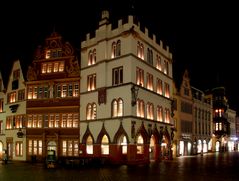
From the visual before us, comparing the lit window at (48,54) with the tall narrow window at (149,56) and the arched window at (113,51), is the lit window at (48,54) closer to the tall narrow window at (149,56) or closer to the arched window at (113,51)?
the arched window at (113,51)

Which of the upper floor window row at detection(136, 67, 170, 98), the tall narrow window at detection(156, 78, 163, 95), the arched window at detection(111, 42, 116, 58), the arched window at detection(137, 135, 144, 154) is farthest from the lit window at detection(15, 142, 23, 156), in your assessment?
the tall narrow window at detection(156, 78, 163, 95)

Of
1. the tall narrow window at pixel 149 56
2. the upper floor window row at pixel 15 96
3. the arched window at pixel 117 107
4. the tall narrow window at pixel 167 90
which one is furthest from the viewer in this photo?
the upper floor window row at pixel 15 96

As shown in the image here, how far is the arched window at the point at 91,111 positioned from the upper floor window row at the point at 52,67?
861cm

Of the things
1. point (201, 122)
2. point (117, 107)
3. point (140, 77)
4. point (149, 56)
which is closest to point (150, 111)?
point (140, 77)

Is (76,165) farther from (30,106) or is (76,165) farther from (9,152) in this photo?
(9,152)

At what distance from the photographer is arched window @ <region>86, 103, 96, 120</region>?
56.4 metres

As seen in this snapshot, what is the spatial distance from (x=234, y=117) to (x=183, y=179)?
110m

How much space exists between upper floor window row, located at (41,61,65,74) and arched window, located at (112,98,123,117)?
43.5ft

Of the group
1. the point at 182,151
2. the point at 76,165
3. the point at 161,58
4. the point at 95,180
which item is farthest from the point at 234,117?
the point at 95,180

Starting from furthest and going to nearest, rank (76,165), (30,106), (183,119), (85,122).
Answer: (183,119) → (30,106) → (85,122) → (76,165)

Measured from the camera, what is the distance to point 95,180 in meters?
30.8

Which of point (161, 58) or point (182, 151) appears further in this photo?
point (182, 151)

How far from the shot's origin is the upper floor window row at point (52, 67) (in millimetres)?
61412

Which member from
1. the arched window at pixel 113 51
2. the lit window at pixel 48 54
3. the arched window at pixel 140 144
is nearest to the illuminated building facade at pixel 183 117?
the arched window at pixel 140 144
